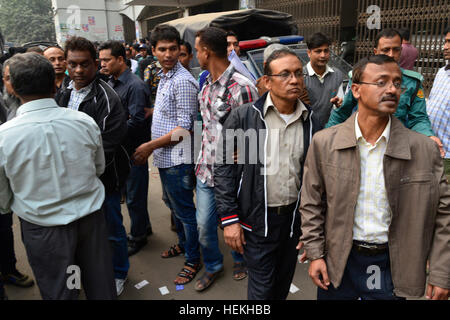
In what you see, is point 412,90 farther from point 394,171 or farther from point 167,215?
point 167,215

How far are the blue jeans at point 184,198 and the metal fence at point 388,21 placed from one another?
5821 mm

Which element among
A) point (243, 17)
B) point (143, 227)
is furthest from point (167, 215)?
point (243, 17)

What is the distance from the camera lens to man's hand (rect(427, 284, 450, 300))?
4.98 ft

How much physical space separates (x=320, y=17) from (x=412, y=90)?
7.13 metres

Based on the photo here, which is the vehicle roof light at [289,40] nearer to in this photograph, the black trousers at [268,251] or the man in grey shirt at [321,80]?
the man in grey shirt at [321,80]

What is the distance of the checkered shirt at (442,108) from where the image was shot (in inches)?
128

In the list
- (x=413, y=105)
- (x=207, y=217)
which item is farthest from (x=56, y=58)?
(x=413, y=105)

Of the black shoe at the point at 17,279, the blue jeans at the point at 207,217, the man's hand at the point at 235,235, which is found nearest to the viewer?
the man's hand at the point at 235,235

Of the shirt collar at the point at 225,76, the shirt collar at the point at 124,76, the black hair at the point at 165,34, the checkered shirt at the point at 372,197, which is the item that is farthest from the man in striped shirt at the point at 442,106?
the shirt collar at the point at 124,76

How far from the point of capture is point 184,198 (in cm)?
293

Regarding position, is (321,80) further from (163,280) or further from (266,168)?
(163,280)

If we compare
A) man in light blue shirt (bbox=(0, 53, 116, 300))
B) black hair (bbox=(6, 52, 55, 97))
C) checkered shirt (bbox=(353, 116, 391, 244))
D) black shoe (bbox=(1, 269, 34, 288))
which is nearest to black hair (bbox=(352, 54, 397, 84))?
checkered shirt (bbox=(353, 116, 391, 244))

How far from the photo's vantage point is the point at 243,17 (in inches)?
246

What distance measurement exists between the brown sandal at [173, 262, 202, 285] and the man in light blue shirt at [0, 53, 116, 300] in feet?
3.50
